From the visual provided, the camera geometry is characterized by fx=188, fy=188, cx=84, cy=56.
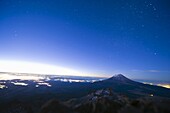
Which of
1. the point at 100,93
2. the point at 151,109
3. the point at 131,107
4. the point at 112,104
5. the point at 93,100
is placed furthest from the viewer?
the point at 100,93

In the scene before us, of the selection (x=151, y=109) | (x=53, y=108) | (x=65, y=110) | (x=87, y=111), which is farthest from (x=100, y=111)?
(x=151, y=109)

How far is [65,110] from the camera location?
82000 mm

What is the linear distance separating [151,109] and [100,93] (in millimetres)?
47333

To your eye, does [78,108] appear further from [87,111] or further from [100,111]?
[100,111]

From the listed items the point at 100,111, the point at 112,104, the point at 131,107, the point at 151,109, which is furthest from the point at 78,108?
the point at 151,109

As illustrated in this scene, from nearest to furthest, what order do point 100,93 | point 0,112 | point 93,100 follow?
point 93,100 < point 100,93 < point 0,112

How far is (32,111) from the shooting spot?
538 feet

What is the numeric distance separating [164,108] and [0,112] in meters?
139

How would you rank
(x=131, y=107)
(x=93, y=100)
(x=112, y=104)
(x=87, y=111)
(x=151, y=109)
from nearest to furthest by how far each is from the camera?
(x=151, y=109), (x=131, y=107), (x=87, y=111), (x=112, y=104), (x=93, y=100)

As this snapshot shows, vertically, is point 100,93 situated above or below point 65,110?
above

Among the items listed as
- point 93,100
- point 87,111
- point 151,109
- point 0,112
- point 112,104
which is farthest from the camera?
point 0,112

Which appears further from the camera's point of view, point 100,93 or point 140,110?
point 100,93

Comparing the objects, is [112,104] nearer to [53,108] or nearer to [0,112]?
[53,108]

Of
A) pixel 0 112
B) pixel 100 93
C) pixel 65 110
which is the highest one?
pixel 100 93
